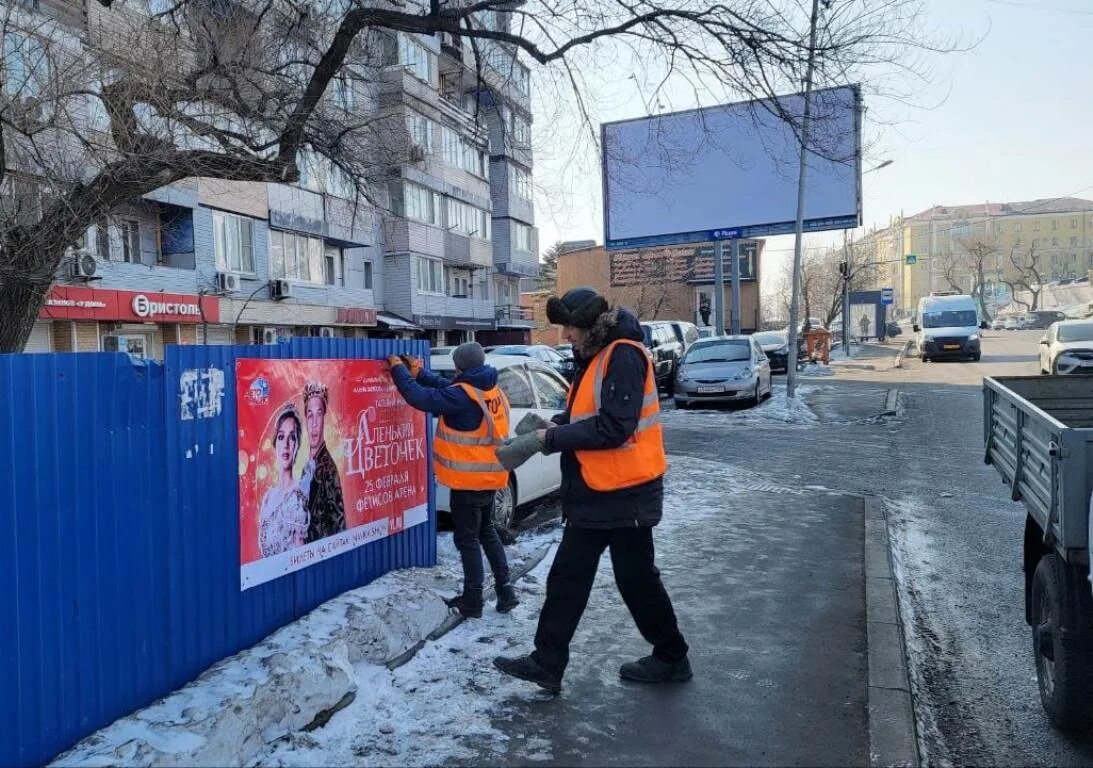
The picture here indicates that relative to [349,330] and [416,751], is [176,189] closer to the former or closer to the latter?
[349,330]

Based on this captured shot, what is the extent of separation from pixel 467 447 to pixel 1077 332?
21.3 metres

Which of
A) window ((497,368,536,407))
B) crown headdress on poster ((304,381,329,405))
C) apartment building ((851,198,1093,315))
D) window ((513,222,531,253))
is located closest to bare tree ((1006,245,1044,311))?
apartment building ((851,198,1093,315))

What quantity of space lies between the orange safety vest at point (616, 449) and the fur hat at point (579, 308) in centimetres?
16

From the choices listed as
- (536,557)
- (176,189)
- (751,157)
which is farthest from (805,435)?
(176,189)

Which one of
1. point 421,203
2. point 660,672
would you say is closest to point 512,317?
point 421,203

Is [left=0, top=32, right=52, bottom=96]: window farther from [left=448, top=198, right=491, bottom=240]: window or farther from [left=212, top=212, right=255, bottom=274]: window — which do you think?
[left=448, top=198, right=491, bottom=240]: window

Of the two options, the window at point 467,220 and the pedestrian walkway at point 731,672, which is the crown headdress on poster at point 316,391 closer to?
the pedestrian walkway at point 731,672

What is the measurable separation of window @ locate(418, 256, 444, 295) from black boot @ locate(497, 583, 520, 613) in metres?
30.1

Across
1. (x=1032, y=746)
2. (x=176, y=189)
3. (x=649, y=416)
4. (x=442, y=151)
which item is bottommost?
(x=1032, y=746)

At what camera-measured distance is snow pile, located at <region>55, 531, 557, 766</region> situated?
9.56 feet

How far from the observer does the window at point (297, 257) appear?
1018 inches

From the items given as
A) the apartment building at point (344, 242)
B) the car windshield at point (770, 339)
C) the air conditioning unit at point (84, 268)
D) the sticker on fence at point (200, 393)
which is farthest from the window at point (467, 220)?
the sticker on fence at point (200, 393)

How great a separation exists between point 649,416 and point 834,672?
5.50 feet

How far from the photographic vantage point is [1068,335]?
68.2ft
